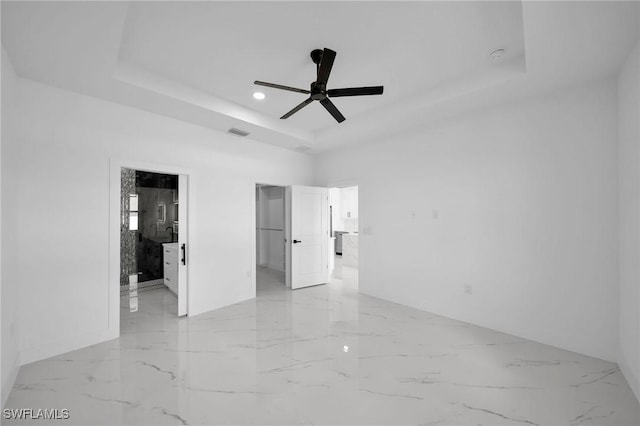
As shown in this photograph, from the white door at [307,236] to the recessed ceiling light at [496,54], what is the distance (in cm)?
339

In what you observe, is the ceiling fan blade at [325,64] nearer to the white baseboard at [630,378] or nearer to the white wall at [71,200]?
the white wall at [71,200]

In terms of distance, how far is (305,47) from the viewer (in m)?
2.44

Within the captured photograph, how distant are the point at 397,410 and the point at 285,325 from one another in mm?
1785

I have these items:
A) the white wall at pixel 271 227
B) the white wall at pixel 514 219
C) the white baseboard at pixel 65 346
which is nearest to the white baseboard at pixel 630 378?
the white wall at pixel 514 219

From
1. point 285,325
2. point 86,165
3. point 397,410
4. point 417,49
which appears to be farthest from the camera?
point 285,325

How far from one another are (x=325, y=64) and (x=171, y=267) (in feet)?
14.1

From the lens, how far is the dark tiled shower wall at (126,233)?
512 cm

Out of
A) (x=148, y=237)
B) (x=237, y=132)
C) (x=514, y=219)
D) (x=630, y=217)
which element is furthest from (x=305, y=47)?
(x=148, y=237)

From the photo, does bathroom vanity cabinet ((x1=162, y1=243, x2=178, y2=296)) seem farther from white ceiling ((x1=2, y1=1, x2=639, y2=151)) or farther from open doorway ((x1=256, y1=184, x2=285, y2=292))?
white ceiling ((x1=2, y1=1, x2=639, y2=151))

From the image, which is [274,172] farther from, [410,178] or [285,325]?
[285,325]

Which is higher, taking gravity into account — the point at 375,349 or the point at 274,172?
the point at 274,172

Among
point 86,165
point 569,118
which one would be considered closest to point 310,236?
point 86,165

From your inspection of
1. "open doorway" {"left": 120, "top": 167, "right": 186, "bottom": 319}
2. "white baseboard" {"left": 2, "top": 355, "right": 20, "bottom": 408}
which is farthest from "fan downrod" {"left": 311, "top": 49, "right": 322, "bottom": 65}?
"white baseboard" {"left": 2, "top": 355, "right": 20, "bottom": 408}

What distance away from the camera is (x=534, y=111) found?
2996 mm
